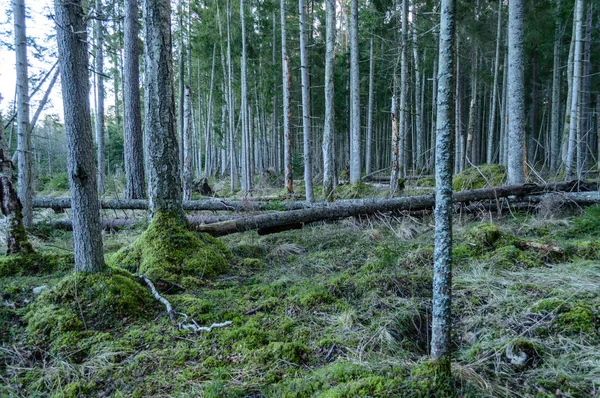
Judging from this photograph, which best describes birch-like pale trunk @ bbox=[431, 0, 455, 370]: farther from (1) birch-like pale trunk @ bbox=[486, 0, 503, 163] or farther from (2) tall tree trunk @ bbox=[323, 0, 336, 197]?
(1) birch-like pale trunk @ bbox=[486, 0, 503, 163]

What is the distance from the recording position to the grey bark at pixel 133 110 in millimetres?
9258

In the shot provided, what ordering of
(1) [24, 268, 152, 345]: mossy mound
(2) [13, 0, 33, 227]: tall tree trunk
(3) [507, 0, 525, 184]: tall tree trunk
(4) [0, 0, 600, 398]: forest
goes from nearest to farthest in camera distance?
(4) [0, 0, 600, 398]: forest, (1) [24, 268, 152, 345]: mossy mound, (2) [13, 0, 33, 227]: tall tree trunk, (3) [507, 0, 525, 184]: tall tree trunk

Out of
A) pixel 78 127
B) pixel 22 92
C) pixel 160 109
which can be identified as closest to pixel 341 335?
pixel 78 127

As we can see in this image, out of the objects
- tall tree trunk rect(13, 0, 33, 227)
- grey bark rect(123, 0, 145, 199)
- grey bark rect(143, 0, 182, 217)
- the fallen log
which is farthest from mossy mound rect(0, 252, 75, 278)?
grey bark rect(123, 0, 145, 199)

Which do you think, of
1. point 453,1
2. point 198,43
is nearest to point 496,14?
point 198,43

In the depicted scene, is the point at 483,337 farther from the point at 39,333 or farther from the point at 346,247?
the point at 39,333

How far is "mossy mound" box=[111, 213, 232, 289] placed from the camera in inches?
158

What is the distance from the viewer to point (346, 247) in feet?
17.8

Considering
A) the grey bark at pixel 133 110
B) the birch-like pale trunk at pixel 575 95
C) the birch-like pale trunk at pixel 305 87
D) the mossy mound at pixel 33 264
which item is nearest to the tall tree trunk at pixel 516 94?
the birch-like pale trunk at pixel 575 95

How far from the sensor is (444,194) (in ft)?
6.40

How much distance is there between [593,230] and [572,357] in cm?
384

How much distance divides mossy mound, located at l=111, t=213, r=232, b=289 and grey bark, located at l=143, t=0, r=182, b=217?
0.30m

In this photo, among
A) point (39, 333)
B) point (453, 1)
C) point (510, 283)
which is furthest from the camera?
point (510, 283)

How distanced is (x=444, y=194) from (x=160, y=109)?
155 inches
